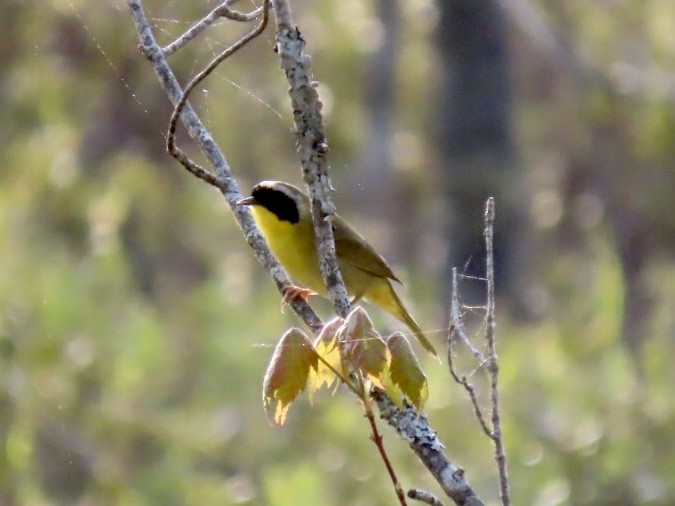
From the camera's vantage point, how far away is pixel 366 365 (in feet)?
5.26

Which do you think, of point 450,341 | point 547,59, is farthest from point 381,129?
point 450,341

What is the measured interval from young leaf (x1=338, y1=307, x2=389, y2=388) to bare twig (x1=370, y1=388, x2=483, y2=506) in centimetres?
A: 16

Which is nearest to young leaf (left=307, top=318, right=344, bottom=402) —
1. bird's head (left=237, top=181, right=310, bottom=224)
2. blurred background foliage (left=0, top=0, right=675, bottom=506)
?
blurred background foliage (left=0, top=0, right=675, bottom=506)

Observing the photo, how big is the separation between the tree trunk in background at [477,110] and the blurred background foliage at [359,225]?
21mm

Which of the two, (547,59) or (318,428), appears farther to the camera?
(547,59)

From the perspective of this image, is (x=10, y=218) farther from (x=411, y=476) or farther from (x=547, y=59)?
(x=547, y=59)

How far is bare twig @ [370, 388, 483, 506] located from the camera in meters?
1.67

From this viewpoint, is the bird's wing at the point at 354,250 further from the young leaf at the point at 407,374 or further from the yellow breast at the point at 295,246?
the young leaf at the point at 407,374

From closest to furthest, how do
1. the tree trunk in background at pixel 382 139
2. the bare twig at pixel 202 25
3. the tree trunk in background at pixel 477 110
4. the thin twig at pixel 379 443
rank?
the thin twig at pixel 379 443 < the bare twig at pixel 202 25 < the tree trunk in background at pixel 477 110 < the tree trunk in background at pixel 382 139

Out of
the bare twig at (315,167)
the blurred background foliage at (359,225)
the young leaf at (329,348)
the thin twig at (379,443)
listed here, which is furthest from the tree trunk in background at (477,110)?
the thin twig at (379,443)

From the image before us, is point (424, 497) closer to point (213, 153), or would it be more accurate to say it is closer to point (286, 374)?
point (286, 374)

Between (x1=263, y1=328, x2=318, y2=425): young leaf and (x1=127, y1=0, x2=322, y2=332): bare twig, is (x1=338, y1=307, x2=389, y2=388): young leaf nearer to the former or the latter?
(x1=263, y1=328, x2=318, y2=425): young leaf

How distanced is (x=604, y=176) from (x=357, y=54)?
247 centimetres

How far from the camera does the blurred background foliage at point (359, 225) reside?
17.8 ft
